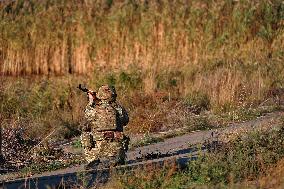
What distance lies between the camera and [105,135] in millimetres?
12570

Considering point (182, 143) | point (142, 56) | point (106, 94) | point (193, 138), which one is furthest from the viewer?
point (142, 56)

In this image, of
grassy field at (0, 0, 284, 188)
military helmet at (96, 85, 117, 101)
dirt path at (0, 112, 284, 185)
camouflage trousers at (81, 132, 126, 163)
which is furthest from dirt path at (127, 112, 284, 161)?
grassy field at (0, 0, 284, 188)

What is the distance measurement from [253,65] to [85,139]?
14.9m

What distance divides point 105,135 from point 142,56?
18.1 meters

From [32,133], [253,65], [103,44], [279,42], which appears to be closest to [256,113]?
[32,133]

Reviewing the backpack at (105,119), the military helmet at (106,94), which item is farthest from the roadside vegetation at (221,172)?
the military helmet at (106,94)

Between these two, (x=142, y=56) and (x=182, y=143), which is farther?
(x=142, y=56)

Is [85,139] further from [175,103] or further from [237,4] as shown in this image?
[237,4]

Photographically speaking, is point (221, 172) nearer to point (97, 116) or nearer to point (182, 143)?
point (97, 116)

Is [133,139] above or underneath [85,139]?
underneath

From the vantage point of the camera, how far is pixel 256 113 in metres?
19.6

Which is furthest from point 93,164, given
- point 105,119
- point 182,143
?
point 182,143

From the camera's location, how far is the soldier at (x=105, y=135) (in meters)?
12.6

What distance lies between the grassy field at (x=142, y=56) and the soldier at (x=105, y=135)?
23.9 ft
